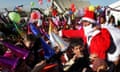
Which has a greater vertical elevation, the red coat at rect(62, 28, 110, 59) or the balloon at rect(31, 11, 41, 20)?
the red coat at rect(62, 28, 110, 59)

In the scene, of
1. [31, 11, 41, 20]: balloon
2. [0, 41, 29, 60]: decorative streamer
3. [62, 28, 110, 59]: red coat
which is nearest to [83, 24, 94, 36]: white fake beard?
[62, 28, 110, 59]: red coat

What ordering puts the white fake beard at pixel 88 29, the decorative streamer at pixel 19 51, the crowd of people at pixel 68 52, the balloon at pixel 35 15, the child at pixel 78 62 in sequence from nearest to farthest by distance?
the crowd of people at pixel 68 52
the decorative streamer at pixel 19 51
the child at pixel 78 62
the white fake beard at pixel 88 29
the balloon at pixel 35 15

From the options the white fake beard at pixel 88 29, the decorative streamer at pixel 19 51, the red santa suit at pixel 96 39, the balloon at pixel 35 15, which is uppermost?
the decorative streamer at pixel 19 51

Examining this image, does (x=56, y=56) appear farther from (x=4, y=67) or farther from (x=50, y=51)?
(x=4, y=67)

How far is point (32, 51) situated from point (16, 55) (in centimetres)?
64

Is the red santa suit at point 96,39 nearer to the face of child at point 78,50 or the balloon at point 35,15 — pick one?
the face of child at point 78,50

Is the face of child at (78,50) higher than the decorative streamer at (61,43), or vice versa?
the face of child at (78,50)

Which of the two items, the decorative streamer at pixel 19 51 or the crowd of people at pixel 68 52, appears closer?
the crowd of people at pixel 68 52

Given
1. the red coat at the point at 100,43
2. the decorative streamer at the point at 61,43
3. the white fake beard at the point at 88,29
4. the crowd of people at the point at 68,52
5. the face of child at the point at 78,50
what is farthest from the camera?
the decorative streamer at the point at 61,43

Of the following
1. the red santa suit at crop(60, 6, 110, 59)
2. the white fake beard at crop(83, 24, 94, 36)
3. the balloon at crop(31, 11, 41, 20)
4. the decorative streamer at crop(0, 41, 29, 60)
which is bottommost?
the balloon at crop(31, 11, 41, 20)

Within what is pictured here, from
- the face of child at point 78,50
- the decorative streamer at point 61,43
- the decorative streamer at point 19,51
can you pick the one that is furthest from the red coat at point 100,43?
the decorative streamer at point 19,51

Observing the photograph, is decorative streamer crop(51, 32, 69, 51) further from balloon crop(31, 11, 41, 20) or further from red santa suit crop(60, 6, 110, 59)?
balloon crop(31, 11, 41, 20)

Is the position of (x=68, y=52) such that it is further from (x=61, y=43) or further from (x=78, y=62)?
(x=78, y=62)

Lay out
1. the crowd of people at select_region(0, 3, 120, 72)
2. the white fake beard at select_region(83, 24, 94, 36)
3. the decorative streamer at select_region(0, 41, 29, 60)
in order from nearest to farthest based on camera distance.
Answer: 1. the crowd of people at select_region(0, 3, 120, 72)
2. the decorative streamer at select_region(0, 41, 29, 60)
3. the white fake beard at select_region(83, 24, 94, 36)
